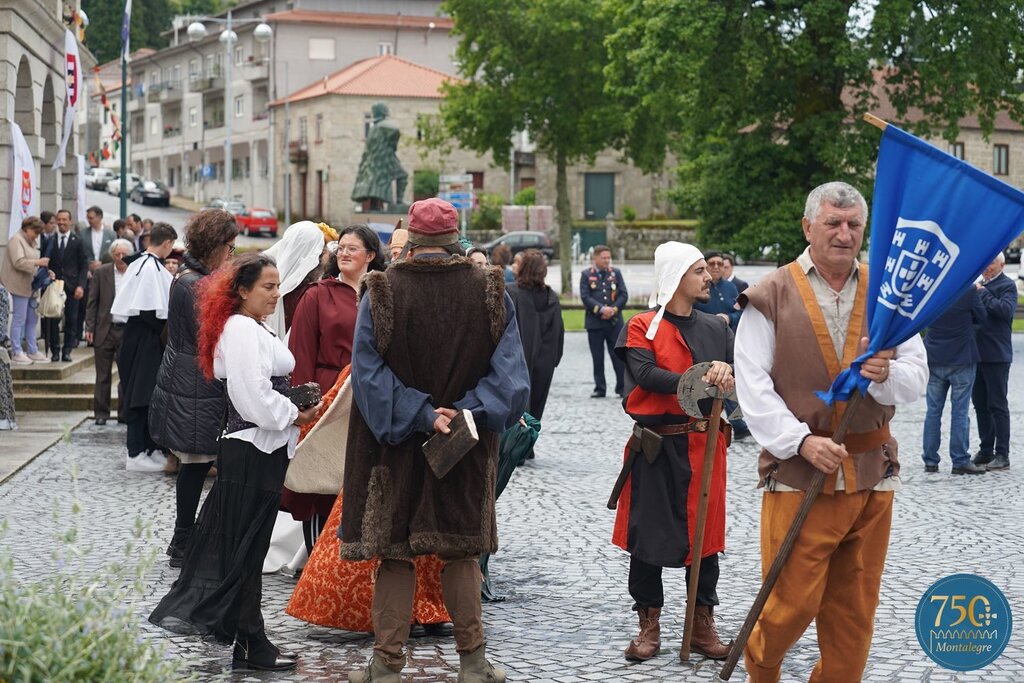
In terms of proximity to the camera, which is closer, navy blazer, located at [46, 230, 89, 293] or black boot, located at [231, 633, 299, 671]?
black boot, located at [231, 633, 299, 671]

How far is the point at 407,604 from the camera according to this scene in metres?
5.71

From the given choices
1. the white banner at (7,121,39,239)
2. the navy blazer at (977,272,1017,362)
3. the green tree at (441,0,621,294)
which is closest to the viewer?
the navy blazer at (977,272,1017,362)

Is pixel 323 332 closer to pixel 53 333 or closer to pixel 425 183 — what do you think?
pixel 53 333

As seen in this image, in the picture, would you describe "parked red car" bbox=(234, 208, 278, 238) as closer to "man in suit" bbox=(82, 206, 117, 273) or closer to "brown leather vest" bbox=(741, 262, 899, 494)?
"man in suit" bbox=(82, 206, 117, 273)

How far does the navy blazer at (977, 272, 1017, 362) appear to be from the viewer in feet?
40.1

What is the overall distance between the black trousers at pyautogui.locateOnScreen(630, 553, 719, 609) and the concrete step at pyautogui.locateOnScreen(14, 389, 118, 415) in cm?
1034

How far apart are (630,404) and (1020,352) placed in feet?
70.0

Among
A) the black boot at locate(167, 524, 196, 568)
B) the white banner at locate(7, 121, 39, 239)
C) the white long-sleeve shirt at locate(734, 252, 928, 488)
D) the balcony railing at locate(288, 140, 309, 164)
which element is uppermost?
the balcony railing at locate(288, 140, 309, 164)

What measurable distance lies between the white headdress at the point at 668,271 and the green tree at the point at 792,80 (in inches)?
950

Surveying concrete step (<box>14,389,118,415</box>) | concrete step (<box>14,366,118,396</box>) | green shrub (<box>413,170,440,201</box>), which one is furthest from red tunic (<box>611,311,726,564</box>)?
green shrub (<box>413,170,440,201</box>)

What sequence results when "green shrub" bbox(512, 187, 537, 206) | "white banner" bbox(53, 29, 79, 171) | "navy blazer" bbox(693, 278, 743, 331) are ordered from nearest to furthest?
1. "navy blazer" bbox(693, 278, 743, 331)
2. "white banner" bbox(53, 29, 79, 171)
3. "green shrub" bbox(512, 187, 537, 206)

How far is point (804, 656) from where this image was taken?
632cm

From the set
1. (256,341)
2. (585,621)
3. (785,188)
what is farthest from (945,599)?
(785,188)

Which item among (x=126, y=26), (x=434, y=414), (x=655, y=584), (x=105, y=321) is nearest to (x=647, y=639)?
(x=655, y=584)
